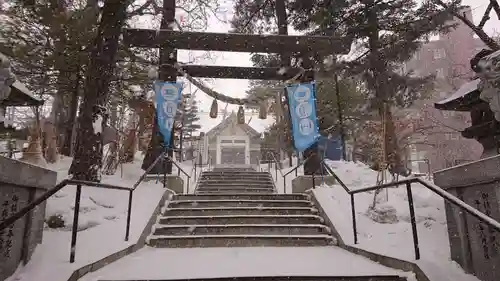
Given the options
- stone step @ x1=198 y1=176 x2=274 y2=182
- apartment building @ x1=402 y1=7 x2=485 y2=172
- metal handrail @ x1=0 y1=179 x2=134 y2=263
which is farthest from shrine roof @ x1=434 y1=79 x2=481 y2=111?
apartment building @ x1=402 y1=7 x2=485 y2=172

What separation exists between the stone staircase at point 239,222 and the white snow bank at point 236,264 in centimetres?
45

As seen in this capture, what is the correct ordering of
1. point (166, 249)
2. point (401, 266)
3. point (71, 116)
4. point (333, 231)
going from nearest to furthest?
point (401, 266) < point (166, 249) < point (333, 231) < point (71, 116)

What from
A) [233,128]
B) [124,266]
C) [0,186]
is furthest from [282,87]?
[233,128]

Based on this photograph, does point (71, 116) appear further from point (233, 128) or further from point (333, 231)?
point (233, 128)

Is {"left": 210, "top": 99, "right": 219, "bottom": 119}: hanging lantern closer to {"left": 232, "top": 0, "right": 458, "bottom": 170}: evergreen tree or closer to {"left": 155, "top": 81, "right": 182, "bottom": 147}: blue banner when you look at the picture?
{"left": 155, "top": 81, "right": 182, "bottom": 147}: blue banner

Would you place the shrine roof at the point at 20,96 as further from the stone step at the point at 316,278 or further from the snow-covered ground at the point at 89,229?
the stone step at the point at 316,278

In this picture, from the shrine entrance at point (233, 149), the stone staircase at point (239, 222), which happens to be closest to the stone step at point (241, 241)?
the stone staircase at point (239, 222)

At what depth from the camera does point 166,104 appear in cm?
925

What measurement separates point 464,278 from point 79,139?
22.8 ft

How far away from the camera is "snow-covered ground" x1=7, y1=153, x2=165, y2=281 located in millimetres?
3611

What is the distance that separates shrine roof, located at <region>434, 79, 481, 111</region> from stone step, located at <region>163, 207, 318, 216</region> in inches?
144

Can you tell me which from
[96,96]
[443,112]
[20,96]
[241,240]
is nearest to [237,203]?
[241,240]

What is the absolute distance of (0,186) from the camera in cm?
324

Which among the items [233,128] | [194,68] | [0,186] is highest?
[233,128]
